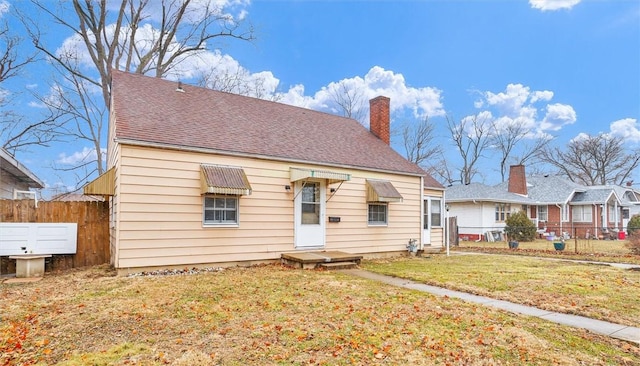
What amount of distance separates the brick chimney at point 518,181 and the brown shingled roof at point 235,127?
54.9 feet

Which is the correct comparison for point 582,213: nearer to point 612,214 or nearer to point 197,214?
point 612,214

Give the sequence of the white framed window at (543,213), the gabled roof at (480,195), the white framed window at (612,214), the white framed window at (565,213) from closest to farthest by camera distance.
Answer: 1. the gabled roof at (480,195)
2. the white framed window at (565,213)
3. the white framed window at (543,213)
4. the white framed window at (612,214)

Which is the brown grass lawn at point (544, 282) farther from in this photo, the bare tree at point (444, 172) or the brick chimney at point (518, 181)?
the bare tree at point (444, 172)

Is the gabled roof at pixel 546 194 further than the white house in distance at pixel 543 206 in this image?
Yes

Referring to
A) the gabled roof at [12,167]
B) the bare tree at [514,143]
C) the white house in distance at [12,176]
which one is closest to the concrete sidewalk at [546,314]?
the white house in distance at [12,176]

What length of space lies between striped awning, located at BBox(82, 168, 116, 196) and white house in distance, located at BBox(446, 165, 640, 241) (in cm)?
2049

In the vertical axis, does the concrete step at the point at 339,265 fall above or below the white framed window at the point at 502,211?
below

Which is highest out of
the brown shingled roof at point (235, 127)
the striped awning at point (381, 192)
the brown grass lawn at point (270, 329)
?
the brown shingled roof at point (235, 127)

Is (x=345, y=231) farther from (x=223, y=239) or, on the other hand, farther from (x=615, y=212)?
(x=615, y=212)

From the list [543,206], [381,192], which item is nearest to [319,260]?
[381,192]

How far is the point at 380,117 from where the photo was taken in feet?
49.7

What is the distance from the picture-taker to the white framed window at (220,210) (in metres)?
9.03

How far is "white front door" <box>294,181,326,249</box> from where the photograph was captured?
1056 centimetres

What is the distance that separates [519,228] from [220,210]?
1806 cm
